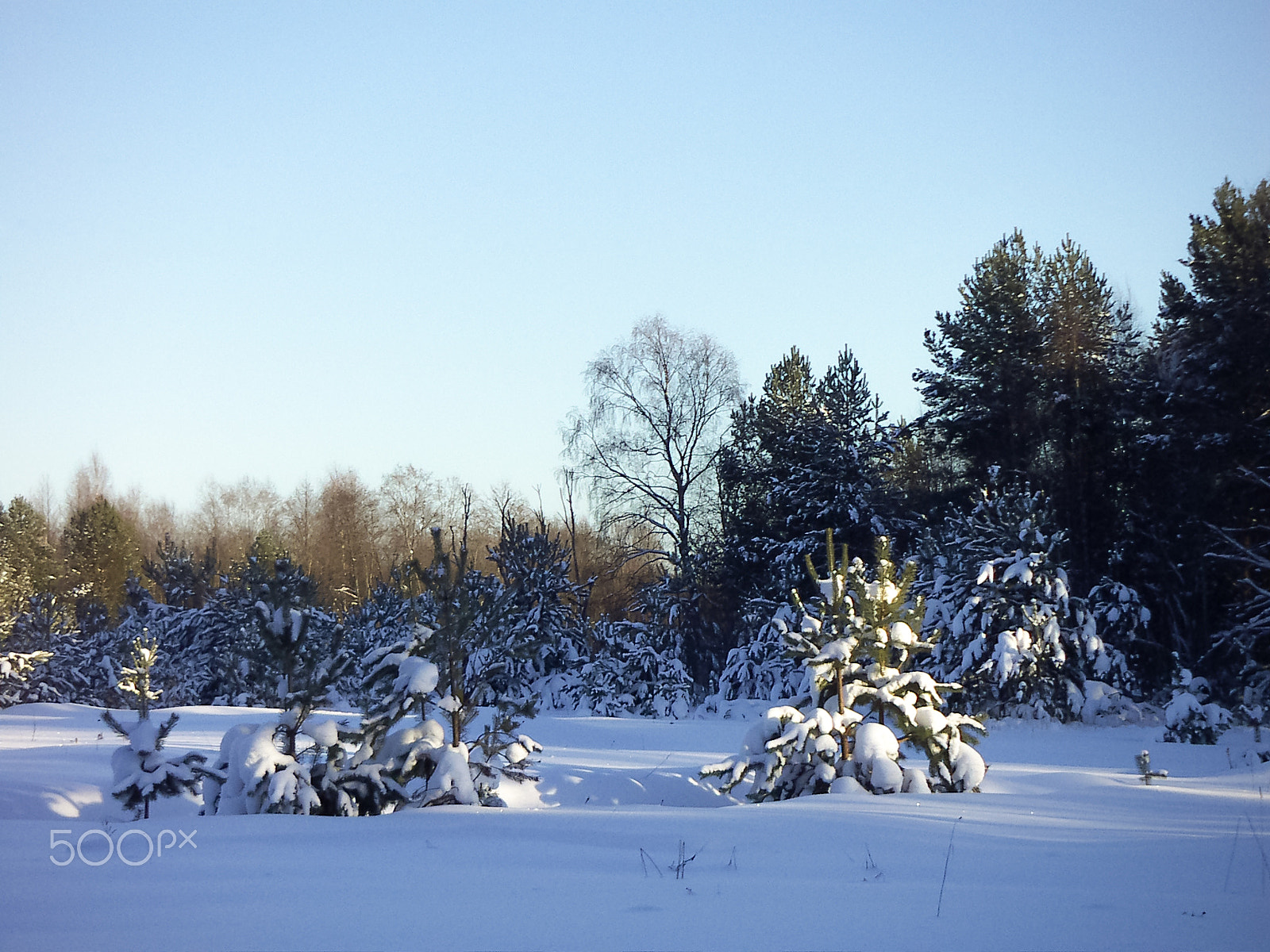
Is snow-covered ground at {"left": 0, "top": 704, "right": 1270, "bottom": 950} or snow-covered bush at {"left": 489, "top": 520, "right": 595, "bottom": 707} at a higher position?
snow-covered bush at {"left": 489, "top": 520, "right": 595, "bottom": 707}

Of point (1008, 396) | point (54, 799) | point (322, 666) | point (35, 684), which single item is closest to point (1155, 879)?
point (322, 666)

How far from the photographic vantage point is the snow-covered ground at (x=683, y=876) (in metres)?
3.51

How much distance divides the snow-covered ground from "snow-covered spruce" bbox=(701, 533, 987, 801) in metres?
0.57

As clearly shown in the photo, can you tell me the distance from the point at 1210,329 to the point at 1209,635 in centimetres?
602

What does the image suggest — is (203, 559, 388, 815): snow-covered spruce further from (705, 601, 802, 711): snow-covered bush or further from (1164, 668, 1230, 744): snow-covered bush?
(705, 601, 802, 711): snow-covered bush

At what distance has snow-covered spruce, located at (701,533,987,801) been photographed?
24.0 feet

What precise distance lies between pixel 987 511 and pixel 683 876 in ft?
44.4

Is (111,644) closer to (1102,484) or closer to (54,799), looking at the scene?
(54,799)

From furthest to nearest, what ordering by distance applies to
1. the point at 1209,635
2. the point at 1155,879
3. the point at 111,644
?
the point at 111,644 → the point at 1209,635 → the point at 1155,879

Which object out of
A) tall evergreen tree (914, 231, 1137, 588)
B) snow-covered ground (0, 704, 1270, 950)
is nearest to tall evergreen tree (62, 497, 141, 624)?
tall evergreen tree (914, 231, 1137, 588)

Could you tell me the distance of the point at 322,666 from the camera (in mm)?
6934

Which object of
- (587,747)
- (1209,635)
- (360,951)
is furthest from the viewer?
(1209,635)

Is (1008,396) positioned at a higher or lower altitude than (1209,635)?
higher
